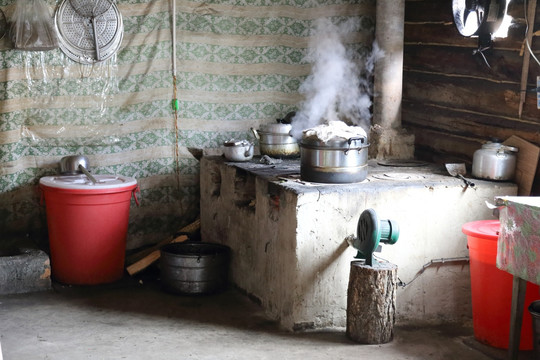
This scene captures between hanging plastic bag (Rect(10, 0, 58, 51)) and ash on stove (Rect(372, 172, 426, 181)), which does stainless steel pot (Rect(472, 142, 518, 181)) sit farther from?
hanging plastic bag (Rect(10, 0, 58, 51))

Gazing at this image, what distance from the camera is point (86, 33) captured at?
663cm

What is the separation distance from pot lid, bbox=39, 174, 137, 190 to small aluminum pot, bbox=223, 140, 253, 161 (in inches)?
35.8

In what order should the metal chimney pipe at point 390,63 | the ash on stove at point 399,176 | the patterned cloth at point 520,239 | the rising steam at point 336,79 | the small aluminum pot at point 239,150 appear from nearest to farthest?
the patterned cloth at point 520,239 < the ash on stove at point 399,176 < the small aluminum pot at point 239,150 < the metal chimney pipe at point 390,63 < the rising steam at point 336,79

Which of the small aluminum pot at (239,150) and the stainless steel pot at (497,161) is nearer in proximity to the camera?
the stainless steel pot at (497,161)

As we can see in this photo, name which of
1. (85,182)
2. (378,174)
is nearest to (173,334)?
(85,182)

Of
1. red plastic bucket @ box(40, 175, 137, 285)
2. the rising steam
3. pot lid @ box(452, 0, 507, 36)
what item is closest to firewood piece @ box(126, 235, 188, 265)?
red plastic bucket @ box(40, 175, 137, 285)

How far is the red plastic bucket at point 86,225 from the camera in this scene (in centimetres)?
624

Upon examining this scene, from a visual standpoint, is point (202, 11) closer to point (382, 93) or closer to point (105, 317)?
point (382, 93)

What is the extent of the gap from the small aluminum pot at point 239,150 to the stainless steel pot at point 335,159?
1.08 metres

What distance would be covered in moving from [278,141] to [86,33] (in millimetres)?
2037

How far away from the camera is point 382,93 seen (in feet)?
22.2

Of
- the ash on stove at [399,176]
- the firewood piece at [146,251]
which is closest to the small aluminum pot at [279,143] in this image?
the ash on stove at [399,176]

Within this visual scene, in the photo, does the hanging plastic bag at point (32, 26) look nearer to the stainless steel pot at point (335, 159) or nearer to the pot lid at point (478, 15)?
the stainless steel pot at point (335, 159)

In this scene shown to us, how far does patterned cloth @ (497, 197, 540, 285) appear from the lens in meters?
4.21
